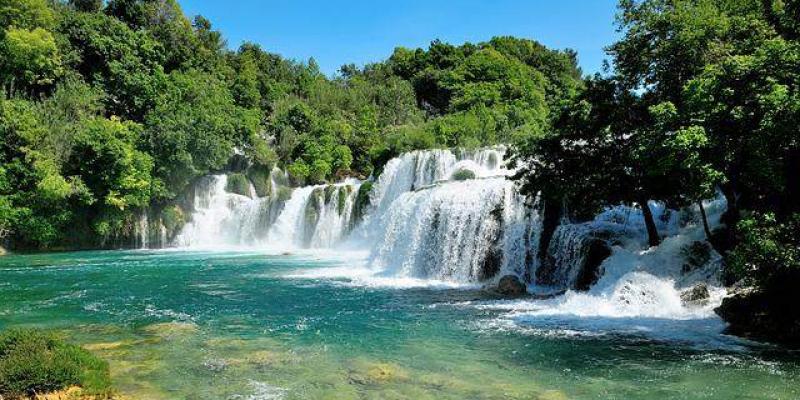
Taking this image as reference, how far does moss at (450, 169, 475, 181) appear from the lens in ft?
103

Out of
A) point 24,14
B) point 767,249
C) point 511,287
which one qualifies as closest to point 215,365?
point 767,249

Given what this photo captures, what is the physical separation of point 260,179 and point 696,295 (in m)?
34.0

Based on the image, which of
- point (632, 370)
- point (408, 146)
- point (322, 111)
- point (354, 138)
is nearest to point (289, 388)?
point (632, 370)

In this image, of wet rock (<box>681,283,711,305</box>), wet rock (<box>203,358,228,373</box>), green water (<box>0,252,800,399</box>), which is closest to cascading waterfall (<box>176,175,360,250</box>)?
green water (<box>0,252,800,399</box>)

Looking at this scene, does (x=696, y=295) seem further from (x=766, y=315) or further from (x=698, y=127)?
(x=698, y=127)

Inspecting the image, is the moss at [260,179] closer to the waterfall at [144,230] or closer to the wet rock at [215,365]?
the waterfall at [144,230]

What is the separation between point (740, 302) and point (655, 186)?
10.9ft

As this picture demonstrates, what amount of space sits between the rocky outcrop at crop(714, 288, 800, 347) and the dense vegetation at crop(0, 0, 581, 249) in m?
9.11

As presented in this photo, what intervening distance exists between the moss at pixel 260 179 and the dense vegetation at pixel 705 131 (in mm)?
28402

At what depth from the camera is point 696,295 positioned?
45.7 ft

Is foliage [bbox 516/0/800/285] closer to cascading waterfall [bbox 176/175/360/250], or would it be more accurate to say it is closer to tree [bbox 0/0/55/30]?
cascading waterfall [bbox 176/175/360/250]

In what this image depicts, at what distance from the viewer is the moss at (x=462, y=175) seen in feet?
103

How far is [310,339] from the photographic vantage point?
12211 mm

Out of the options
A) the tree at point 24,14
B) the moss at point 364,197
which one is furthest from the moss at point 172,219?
the tree at point 24,14
